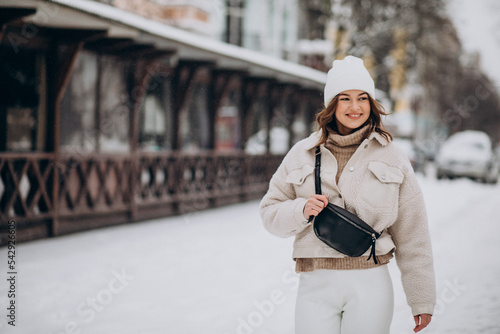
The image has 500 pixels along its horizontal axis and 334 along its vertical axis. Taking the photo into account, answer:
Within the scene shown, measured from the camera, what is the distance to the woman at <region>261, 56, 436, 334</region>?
2475mm

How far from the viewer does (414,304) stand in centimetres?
260

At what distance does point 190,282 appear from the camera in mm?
6879

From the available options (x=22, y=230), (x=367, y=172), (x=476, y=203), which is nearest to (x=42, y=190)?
(x=22, y=230)

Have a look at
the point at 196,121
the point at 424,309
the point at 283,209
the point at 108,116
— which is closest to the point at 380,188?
the point at 283,209

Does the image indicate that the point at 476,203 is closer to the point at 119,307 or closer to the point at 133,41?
the point at 133,41

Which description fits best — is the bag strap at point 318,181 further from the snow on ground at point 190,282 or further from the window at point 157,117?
the window at point 157,117

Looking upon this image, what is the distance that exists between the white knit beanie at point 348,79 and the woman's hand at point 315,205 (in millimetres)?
493

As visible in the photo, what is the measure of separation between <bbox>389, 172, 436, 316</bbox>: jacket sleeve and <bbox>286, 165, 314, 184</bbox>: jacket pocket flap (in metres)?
0.41

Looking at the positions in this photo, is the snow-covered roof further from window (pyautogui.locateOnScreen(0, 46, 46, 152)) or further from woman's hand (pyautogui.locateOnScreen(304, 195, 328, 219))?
woman's hand (pyautogui.locateOnScreen(304, 195, 328, 219))

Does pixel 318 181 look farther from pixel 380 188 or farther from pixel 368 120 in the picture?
pixel 368 120

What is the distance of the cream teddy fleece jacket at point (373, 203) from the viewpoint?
8.18 ft

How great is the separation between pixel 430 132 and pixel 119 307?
65.9m

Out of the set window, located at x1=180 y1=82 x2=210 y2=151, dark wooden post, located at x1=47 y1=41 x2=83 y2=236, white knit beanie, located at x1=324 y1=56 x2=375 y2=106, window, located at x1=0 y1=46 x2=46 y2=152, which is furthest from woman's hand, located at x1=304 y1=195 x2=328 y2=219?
window, located at x1=180 y1=82 x2=210 y2=151

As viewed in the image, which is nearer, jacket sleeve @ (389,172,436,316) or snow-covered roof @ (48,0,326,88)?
jacket sleeve @ (389,172,436,316)
